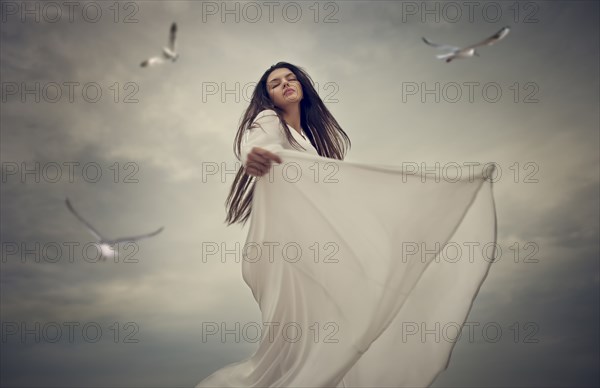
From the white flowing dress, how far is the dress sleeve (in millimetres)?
22

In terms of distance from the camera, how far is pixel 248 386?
397cm

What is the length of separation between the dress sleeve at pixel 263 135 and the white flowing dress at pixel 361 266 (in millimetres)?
22

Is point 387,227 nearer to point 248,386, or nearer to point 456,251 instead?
point 456,251

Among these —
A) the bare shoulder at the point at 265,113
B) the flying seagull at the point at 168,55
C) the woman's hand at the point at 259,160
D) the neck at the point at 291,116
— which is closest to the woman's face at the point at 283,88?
the neck at the point at 291,116

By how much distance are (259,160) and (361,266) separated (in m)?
0.97

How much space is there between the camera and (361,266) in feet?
12.4

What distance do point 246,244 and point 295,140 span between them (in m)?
0.88

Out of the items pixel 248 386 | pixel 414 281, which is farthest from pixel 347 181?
pixel 248 386

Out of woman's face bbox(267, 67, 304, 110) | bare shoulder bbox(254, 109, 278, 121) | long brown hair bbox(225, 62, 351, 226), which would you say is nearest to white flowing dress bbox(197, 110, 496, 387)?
bare shoulder bbox(254, 109, 278, 121)

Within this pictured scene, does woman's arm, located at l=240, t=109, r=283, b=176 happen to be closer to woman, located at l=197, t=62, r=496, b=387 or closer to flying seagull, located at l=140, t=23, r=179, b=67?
woman, located at l=197, t=62, r=496, b=387

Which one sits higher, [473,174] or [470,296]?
[473,174]

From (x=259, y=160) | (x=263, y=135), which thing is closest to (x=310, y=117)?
(x=263, y=135)

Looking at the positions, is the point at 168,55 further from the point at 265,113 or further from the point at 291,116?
the point at 291,116

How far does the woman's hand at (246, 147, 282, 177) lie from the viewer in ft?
12.7
